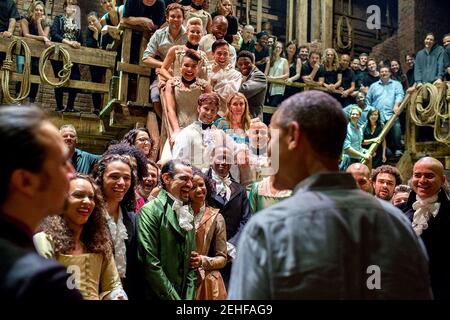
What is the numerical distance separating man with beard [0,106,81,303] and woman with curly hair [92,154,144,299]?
1.91 metres

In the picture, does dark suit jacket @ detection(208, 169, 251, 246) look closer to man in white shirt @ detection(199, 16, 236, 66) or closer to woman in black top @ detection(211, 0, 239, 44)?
man in white shirt @ detection(199, 16, 236, 66)

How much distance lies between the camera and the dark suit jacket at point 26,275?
1.22 meters

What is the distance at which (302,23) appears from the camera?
611 inches

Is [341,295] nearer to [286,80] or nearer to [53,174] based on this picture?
[53,174]

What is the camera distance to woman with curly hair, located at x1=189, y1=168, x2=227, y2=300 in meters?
3.74

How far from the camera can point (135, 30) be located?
283 inches

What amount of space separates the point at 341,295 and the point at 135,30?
628cm

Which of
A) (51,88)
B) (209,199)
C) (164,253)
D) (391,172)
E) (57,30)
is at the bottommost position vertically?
(164,253)

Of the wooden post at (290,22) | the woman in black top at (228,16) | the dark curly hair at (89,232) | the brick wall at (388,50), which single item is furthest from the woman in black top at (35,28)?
the brick wall at (388,50)

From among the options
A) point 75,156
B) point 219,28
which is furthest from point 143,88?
point 75,156

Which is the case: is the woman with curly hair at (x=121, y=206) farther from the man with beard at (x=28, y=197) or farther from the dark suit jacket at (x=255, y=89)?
the dark suit jacket at (x=255, y=89)

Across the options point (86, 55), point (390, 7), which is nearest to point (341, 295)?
point (86, 55)

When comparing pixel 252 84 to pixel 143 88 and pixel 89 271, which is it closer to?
pixel 143 88

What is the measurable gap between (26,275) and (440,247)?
2867 millimetres
